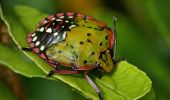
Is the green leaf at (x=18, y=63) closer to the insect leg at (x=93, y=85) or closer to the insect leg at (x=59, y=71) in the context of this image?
the insect leg at (x=59, y=71)

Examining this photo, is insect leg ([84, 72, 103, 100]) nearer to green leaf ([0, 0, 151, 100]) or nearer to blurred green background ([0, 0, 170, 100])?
green leaf ([0, 0, 151, 100])

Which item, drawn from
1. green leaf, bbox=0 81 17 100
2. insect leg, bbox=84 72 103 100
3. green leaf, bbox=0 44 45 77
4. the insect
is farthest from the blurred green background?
insect leg, bbox=84 72 103 100

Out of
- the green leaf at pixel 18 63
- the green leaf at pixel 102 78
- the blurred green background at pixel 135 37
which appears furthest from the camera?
the blurred green background at pixel 135 37

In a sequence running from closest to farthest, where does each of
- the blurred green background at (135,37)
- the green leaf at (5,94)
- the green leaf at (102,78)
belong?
the green leaf at (102,78) < the green leaf at (5,94) < the blurred green background at (135,37)

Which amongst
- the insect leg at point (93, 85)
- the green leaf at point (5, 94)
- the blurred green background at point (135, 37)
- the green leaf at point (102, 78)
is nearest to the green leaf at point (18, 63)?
the green leaf at point (102, 78)

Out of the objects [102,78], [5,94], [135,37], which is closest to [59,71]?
[102,78]

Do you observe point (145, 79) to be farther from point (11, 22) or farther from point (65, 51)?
point (11, 22)
